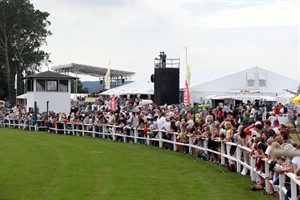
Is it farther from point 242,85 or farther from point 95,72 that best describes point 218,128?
point 95,72

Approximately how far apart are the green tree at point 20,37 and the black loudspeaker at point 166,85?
37.8m

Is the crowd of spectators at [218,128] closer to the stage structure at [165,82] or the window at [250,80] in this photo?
the stage structure at [165,82]

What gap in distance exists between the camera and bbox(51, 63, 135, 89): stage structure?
280ft

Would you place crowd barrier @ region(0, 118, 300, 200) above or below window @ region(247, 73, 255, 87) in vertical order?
below

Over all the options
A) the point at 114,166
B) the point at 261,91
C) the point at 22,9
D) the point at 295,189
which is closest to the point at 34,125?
the point at 261,91

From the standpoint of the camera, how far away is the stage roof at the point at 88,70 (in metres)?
85.1

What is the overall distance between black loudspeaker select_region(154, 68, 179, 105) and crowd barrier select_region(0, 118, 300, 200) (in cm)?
651

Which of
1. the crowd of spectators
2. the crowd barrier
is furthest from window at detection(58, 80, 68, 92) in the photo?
the crowd barrier

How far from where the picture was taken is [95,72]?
90.5 metres

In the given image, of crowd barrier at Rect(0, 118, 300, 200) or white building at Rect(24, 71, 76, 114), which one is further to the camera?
white building at Rect(24, 71, 76, 114)

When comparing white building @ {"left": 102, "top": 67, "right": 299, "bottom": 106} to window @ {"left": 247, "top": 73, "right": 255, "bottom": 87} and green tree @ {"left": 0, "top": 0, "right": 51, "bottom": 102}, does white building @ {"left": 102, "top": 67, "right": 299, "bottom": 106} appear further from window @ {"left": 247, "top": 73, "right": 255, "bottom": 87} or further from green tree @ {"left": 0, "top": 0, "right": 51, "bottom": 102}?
green tree @ {"left": 0, "top": 0, "right": 51, "bottom": 102}

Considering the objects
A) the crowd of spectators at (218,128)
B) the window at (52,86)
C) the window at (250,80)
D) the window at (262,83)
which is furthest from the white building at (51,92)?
the window at (262,83)

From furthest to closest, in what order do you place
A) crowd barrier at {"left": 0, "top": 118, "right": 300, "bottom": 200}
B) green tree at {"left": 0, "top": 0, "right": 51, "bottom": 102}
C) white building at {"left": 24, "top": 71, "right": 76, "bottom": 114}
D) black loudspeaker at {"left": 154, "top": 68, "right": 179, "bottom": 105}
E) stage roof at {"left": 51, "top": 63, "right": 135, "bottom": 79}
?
1. stage roof at {"left": 51, "top": 63, "right": 135, "bottom": 79}
2. green tree at {"left": 0, "top": 0, "right": 51, "bottom": 102}
3. white building at {"left": 24, "top": 71, "right": 76, "bottom": 114}
4. black loudspeaker at {"left": 154, "top": 68, "right": 179, "bottom": 105}
5. crowd barrier at {"left": 0, "top": 118, "right": 300, "bottom": 200}

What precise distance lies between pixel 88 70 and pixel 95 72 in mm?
2289
